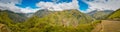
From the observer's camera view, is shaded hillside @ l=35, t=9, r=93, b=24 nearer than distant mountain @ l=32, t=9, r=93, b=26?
No

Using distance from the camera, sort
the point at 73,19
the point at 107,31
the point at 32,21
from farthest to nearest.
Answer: the point at 73,19
the point at 32,21
the point at 107,31

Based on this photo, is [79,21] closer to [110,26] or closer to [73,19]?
[73,19]

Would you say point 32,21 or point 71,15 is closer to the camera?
point 32,21

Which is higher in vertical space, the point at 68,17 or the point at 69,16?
the point at 69,16

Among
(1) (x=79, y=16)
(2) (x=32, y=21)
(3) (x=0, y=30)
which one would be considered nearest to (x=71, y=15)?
(1) (x=79, y=16)

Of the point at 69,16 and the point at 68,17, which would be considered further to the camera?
the point at 69,16

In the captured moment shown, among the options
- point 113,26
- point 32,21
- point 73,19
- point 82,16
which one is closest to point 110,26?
point 113,26

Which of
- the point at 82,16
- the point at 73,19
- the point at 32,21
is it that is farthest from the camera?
the point at 82,16

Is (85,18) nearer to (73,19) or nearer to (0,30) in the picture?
(73,19)

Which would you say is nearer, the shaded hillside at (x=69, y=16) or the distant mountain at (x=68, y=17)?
the distant mountain at (x=68, y=17)
